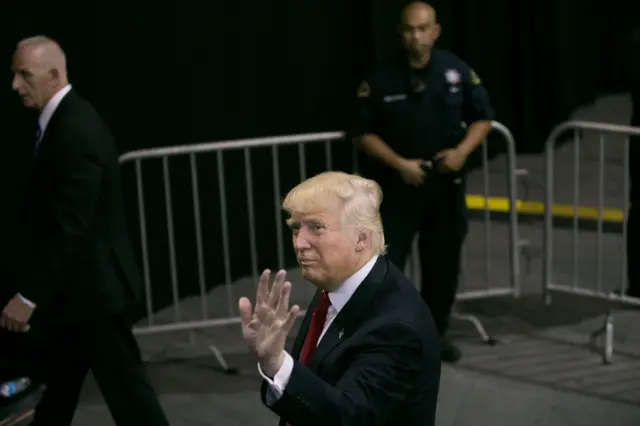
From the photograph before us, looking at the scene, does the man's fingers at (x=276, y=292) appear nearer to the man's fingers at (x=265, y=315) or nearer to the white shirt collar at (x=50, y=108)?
the man's fingers at (x=265, y=315)

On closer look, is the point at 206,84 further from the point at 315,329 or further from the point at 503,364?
the point at 315,329

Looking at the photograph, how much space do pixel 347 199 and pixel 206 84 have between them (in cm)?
344

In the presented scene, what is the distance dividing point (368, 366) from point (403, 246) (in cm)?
269

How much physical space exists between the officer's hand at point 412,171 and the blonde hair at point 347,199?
2318 mm

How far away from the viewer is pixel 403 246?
4.97m

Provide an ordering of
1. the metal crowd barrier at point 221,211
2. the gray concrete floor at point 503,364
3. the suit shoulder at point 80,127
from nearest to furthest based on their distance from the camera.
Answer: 1. the suit shoulder at point 80,127
2. the gray concrete floor at point 503,364
3. the metal crowd barrier at point 221,211

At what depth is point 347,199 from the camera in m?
2.41

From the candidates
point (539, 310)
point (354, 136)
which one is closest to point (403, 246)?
point (354, 136)

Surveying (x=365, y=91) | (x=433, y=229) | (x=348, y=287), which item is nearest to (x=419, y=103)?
(x=365, y=91)

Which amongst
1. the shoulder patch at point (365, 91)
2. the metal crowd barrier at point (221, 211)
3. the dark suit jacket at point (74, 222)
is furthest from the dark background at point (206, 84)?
the dark suit jacket at point (74, 222)

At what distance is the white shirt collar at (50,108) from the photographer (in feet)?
11.9

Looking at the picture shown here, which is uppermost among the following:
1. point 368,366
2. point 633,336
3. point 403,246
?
point 368,366

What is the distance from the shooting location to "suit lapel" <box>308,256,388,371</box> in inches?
94.2

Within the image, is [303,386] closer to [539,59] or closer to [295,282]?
[295,282]
